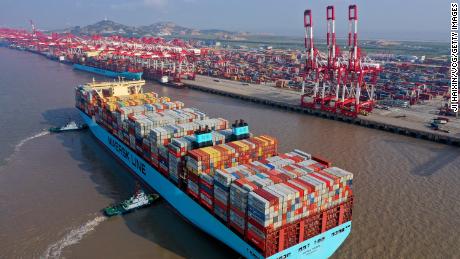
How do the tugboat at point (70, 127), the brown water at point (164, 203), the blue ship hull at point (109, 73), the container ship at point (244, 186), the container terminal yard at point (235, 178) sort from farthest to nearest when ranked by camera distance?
the blue ship hull at point (109, 73) → the tugboat at point (70, 127) → the brown water at point (164, 203) → the container terminal yard at point (235, 178) → the container ship at point (244, 186)

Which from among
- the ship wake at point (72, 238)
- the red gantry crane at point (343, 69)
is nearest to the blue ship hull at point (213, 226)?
the ship wake at point (72, 238)

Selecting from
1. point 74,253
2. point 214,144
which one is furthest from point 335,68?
point 74,253

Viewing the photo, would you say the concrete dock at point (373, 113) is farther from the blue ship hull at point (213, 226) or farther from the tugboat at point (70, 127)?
the tugboat at point (70, 127)

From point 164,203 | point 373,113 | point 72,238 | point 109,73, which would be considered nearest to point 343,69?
point 373,113

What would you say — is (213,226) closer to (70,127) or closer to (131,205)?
(131,205)

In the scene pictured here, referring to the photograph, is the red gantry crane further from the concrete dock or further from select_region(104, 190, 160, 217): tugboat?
select_region(104, 190, 160, 217): tugboat

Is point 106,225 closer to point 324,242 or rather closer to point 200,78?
point 324,242

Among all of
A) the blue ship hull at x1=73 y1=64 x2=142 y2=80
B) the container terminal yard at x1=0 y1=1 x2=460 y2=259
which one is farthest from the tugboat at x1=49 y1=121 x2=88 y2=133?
the blue ship hull at x1=73 y1=64 x2=142 y2=80

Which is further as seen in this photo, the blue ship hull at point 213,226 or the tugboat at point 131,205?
the tugboat at point 131,205
